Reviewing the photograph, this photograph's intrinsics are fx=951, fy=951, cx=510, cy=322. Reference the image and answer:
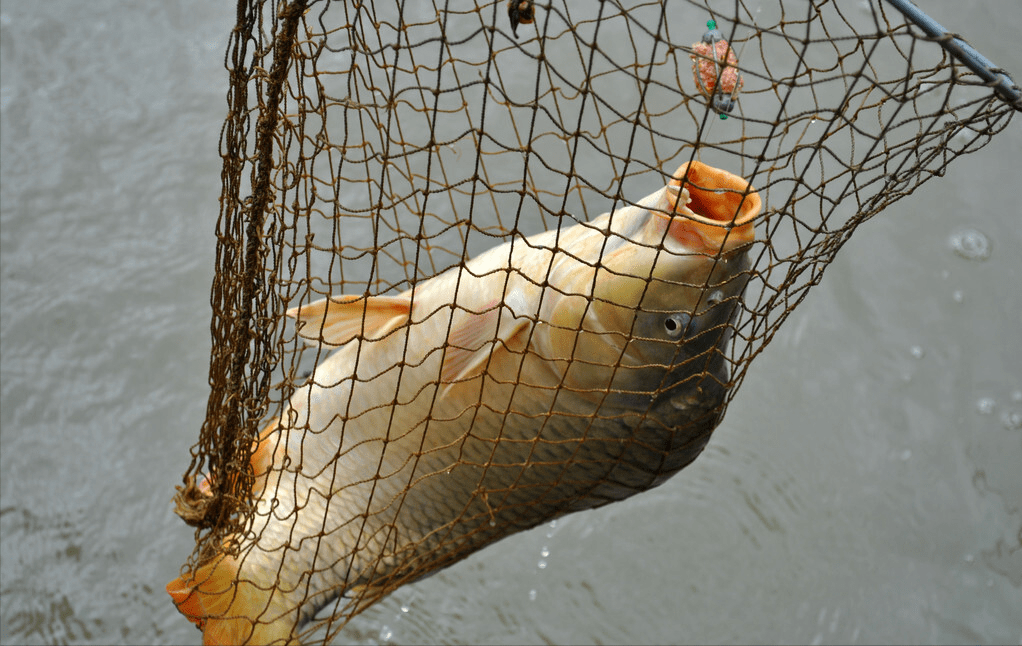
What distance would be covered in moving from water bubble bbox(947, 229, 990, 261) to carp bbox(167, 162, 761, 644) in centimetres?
284

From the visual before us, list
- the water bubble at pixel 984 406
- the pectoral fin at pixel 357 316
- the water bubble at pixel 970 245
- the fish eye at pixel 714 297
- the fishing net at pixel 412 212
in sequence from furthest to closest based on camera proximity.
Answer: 1. the water bubble at pixel 970 245
2. the water bubble at pixel 984 406
3. the pectoral fin at pixel 357 316
4. the fish eye at pixel 714 297
5. the fishing net at pixel 412 212

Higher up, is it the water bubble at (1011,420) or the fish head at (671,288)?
Answer: the fish head at (671,288)

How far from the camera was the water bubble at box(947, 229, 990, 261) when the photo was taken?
4.45 meters

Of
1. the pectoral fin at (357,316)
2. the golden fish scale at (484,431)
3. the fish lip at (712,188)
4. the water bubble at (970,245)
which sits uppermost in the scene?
the fish lip at (712,188)

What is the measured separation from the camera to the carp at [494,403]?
1878 millimetres

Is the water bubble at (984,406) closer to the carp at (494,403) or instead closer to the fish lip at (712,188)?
the carp at (494,403)

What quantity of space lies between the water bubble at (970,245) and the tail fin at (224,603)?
140 inches

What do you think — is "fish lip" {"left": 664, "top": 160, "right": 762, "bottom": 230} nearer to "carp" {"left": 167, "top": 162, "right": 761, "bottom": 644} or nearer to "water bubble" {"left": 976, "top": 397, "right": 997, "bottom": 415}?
"carp" {"left": 167, "top": 162, "right": 761, "bottom": 644}

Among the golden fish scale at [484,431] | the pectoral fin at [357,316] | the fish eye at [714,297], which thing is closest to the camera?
the fish eye at [714,297]

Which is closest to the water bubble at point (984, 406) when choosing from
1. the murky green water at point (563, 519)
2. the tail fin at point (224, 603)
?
the murky green water at point (563, 519)

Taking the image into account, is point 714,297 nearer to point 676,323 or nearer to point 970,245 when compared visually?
point 676,323

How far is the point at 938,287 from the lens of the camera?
436 cm

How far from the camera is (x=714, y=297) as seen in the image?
1.88 meters

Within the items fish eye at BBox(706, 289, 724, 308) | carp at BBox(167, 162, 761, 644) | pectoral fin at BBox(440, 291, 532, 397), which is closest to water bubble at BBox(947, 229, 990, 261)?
carp at BBox(167, 162, 761, 644)
